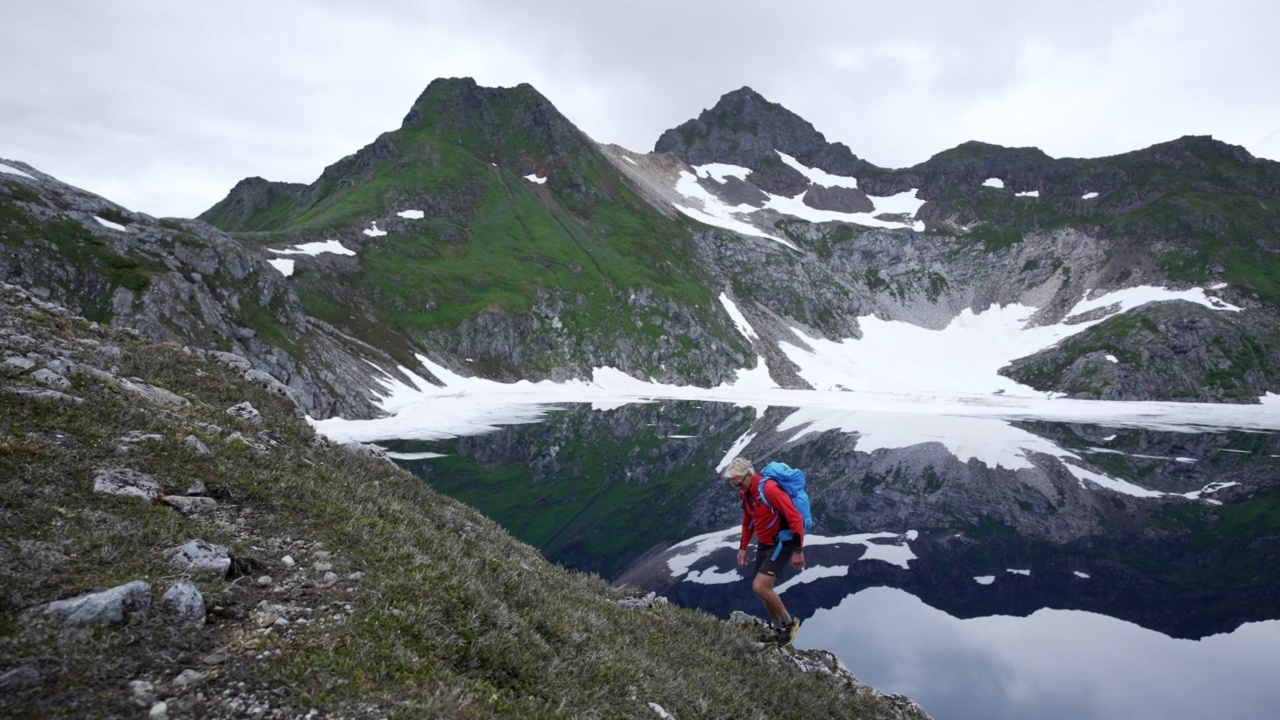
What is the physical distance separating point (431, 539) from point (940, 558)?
88.2ft

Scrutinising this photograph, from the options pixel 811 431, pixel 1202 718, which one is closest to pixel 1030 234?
pixel 811 431

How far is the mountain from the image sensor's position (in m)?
60.8

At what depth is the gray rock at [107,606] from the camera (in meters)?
5.66

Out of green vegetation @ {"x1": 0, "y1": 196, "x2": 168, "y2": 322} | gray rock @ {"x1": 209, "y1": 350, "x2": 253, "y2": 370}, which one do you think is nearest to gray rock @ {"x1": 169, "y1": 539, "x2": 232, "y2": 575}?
gray rock @ {"x1": 209, "y1": 350, "x2": 253, "y2": 370}

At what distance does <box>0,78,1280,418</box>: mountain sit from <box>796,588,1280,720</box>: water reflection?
5275 centimetres

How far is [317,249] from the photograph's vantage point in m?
112

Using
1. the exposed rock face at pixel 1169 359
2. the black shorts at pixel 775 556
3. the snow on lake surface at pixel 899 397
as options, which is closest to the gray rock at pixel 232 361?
the black shorts at pixel 775 556

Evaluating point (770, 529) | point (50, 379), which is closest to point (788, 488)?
point (770, 529)

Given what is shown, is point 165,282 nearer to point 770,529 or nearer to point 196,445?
point 196,445

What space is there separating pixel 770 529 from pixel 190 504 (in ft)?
31.8

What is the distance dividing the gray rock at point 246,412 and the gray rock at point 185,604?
9.09 m

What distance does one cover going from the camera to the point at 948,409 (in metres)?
104

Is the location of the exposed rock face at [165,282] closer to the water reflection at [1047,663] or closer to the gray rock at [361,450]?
the gray rock at [361,450]

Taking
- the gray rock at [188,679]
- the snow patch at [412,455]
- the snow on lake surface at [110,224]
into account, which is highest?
the snow on lake surface at [110,224]
